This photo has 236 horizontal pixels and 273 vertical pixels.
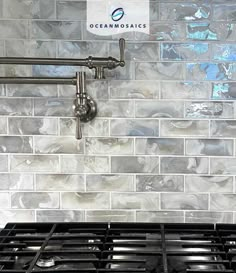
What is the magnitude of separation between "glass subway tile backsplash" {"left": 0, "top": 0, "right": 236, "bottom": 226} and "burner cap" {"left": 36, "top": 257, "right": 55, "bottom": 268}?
33 cm

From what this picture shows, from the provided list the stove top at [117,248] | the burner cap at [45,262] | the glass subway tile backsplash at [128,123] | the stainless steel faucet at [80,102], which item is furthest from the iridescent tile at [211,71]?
the burner cap at [45,262]

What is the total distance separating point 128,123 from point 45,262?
53 centimetres

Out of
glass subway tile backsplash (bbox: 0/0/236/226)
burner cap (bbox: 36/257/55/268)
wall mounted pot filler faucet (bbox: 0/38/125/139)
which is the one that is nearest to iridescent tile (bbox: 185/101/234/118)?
glass subway tile backsplash (bbox: 0/0/236/226)

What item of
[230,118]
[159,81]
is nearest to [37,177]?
[159,81]

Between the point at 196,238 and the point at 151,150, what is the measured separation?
326 millimetres

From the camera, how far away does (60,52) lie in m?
1.50

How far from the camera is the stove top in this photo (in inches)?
46.4

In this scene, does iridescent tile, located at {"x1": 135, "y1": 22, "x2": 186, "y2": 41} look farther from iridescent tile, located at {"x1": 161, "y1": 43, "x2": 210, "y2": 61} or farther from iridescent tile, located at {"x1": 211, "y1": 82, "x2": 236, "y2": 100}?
iridescent tile, located at {"x1": 211, "y1": 82, "x2": 236, "y2": 100}

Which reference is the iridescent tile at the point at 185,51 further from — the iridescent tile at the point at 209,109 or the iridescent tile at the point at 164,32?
the iridescent tile at the point at 209,109

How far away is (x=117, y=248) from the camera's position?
1.31m

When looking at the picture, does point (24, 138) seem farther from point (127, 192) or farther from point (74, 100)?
point (127, 192)

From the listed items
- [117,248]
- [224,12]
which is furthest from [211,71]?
[117,248]

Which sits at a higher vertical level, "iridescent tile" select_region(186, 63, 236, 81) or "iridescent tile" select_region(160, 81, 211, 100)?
"iridescent tile" select_region(186, 63, 236, 81)

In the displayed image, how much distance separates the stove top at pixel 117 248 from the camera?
1.18m
